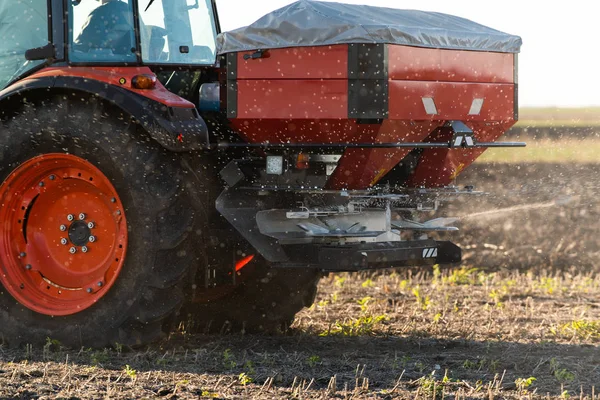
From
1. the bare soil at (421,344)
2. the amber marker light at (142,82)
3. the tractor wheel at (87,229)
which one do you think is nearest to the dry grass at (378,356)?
the bare soil at (421,344)

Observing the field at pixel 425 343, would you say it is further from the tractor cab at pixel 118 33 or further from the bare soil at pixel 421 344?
the tractor cab at pixel 118 33

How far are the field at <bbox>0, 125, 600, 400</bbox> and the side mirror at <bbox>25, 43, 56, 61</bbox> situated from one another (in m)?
1.74

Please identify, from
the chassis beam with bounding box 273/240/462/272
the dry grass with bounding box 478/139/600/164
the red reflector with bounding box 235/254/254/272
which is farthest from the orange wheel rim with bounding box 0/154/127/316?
the dry grass with bounding box 478/139/600/164

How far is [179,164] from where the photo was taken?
5656 millimetres

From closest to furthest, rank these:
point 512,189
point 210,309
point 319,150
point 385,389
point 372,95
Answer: point 385,389, point 372,95, point 319,150, point 210,309, point 512,189

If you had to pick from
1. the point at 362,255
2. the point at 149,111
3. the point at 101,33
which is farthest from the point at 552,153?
the point at 149,111

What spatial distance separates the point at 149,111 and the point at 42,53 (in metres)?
0.94

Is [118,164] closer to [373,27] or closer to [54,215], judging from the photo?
[54,215]

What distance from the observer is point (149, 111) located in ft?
18.1

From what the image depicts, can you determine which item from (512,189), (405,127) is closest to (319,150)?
(405,127)

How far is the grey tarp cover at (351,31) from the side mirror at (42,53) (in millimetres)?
1013

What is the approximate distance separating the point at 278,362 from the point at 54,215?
1.68 meters

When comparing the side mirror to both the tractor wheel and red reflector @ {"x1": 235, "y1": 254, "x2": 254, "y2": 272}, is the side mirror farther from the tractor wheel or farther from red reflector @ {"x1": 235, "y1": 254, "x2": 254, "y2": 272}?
red reflector @ {"x1": 235, "y1": 254, "x2": 254, "y2": 272}

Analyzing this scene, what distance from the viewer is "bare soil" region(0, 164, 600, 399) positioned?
491 centimetres
